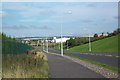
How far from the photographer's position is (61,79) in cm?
1686

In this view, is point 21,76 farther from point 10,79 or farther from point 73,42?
point 73,42

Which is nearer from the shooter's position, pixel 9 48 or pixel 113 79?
pixel 113 79

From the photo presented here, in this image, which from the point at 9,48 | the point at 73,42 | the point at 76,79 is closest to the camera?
the point at 76,79

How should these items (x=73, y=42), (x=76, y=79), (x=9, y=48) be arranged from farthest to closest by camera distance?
1. (x=73, y=42)
2. (x=9, y=48)
3. (x=76, y=79)

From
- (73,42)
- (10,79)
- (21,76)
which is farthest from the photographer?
(73,42)

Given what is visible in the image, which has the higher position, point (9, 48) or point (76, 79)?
point (9, 48)

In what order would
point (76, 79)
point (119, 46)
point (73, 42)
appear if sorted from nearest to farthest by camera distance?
1. point (76, 79)
2. point (119, 46)
3. point (73, 42)

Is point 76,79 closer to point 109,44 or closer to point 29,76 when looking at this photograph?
point 29,76

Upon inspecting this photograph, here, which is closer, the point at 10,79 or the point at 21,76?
the point at 10,79

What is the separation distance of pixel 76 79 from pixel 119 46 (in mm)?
84640

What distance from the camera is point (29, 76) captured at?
15.8m

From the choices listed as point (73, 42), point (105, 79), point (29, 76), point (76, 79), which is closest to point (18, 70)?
point (29, 76)

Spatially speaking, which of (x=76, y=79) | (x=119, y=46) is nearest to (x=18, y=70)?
(x=76, y=79)

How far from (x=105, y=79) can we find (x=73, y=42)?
160m
